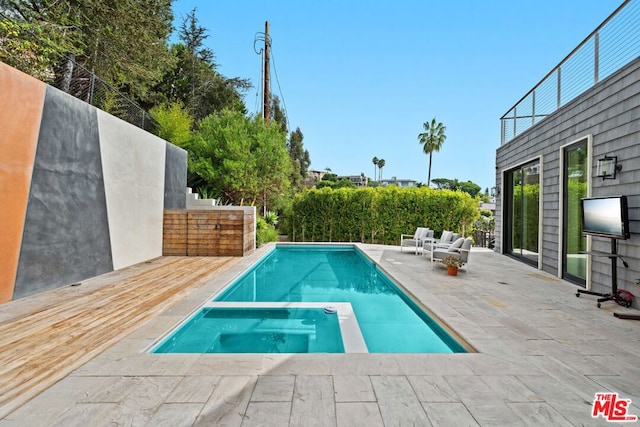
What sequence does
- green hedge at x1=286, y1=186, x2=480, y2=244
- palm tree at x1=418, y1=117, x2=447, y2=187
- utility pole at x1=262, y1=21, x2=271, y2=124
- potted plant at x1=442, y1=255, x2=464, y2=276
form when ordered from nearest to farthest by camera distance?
potted plant at x1=442, y1=255, x2=464, y2=276 < green hedge at x1=286, y1=186, x2=480, y2=244 < utility pole at x1=262, y1=21, x2=271, y2=124 < palm tree at x1=418, y1=117, x2=447, y2=187

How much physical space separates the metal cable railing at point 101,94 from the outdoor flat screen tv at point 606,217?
8.78m

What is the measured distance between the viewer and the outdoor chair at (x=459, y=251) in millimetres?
6828

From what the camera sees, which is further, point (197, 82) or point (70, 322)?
point (197, 82)

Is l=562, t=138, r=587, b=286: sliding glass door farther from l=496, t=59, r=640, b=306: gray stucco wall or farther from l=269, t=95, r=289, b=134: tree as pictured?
l=269, t=95, r=289, b=134: tree

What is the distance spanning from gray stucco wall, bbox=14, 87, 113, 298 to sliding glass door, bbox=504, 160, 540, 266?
9099mm

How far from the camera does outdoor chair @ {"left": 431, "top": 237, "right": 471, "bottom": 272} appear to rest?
6.83 meters

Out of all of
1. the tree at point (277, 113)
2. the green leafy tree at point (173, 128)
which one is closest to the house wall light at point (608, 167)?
the green leafy tree at point (173, 128)

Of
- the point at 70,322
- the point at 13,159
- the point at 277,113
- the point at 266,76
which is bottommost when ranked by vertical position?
the point at 70,322

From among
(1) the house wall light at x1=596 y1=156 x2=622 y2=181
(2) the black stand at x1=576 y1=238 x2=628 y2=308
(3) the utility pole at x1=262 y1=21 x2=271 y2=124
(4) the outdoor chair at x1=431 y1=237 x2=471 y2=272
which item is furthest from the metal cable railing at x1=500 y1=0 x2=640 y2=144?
(3) the utility pole at x1=262 y1=21 x2=271 y2=124

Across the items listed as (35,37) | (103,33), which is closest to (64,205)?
(35,37)

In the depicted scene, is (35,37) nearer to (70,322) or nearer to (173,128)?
(173,128)

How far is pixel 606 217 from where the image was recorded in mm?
4422

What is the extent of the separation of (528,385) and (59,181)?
6.26m

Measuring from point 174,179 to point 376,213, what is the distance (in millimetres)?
7635
